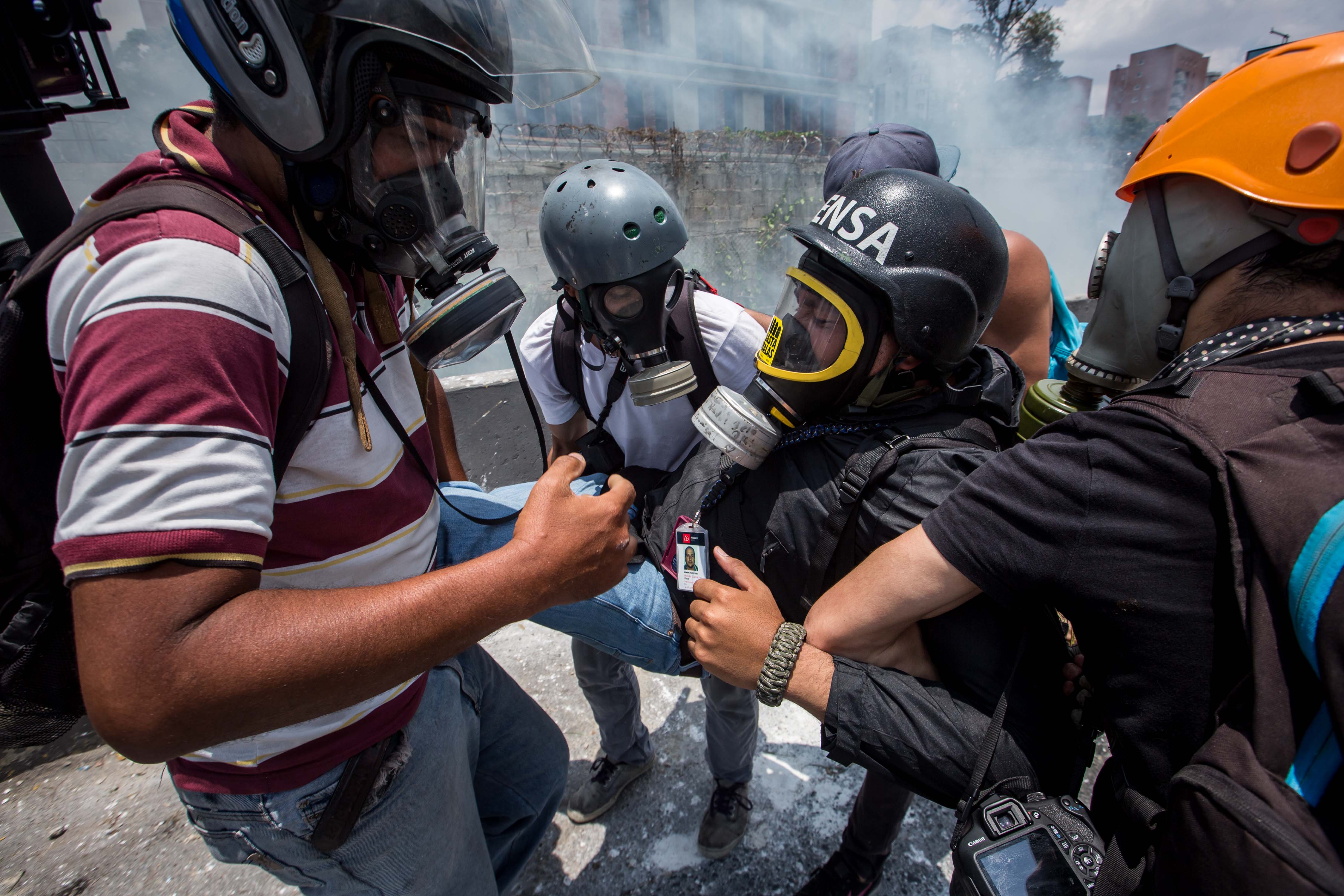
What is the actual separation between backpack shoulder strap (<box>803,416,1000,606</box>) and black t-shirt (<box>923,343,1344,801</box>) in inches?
12.1

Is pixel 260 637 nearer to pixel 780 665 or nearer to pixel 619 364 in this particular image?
pixel 780 665

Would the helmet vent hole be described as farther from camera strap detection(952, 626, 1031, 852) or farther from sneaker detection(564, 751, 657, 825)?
sneaker detection(564, 751, 657, 825)

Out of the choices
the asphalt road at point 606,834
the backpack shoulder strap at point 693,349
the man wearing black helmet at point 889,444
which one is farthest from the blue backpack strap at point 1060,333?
the asphalt road at point 606,834

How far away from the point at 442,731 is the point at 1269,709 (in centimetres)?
155

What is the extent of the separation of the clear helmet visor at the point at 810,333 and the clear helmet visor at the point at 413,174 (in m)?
0.87

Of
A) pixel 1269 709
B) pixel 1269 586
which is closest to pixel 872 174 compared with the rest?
pixel 1269 586

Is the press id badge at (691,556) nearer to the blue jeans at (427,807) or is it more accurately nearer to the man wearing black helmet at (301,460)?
the man wearing black helmet at (301,460)

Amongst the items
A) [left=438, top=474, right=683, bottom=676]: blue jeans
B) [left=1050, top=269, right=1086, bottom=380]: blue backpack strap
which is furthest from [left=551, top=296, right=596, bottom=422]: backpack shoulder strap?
[left=1050, top=269, right=1086, bottom=380]: blue backpack strap

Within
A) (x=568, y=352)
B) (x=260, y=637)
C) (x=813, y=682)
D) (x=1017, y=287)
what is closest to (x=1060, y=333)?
(x=1017, y=287)

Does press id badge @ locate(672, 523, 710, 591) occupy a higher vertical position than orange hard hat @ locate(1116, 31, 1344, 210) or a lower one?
lower

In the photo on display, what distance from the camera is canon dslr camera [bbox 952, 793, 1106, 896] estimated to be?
3.49 feet

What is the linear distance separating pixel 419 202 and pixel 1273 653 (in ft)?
5.37

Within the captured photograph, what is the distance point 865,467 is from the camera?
1362mm

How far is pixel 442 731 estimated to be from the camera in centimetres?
143
